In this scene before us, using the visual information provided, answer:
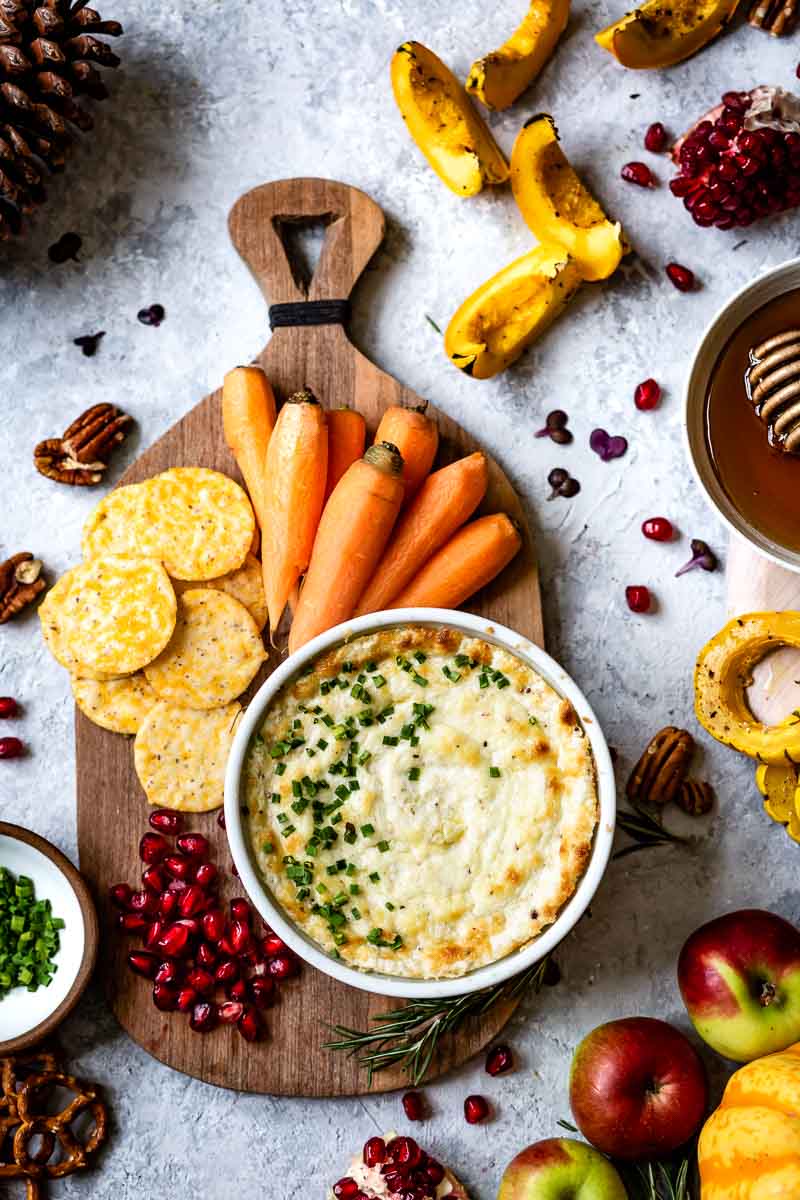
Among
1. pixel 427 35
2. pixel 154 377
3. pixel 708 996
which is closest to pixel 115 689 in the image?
pixel 154 377

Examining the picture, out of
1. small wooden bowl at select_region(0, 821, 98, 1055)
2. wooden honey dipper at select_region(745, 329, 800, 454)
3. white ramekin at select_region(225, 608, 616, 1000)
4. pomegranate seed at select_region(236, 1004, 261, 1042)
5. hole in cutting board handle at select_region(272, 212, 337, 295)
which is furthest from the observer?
hole in cutting board handle at select_region(272, 212, 337, 295)

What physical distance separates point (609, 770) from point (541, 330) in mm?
1216

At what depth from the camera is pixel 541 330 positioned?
10.5 feet

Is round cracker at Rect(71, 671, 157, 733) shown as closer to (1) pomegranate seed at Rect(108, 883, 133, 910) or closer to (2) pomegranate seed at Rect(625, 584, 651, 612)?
(1) pomegranate seed at Rect(108, 883, 133, 910)

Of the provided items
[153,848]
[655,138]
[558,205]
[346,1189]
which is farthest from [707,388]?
[346,1189]

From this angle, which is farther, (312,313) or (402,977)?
(312,313)

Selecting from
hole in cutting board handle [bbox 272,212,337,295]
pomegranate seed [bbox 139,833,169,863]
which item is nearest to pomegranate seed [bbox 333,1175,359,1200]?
pomegranate seed [bbox 139,833,169,863]

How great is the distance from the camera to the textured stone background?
314 cm

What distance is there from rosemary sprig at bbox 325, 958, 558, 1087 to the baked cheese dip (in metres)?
0.23

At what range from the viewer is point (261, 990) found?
3061 mm

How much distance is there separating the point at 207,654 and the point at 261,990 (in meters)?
0.88

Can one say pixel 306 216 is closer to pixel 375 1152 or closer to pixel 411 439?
pixel 411 439

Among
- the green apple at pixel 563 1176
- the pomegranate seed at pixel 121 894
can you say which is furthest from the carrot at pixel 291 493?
the green apple at pixel 563 1176

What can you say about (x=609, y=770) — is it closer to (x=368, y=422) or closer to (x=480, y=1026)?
(x=480, y=1026)
